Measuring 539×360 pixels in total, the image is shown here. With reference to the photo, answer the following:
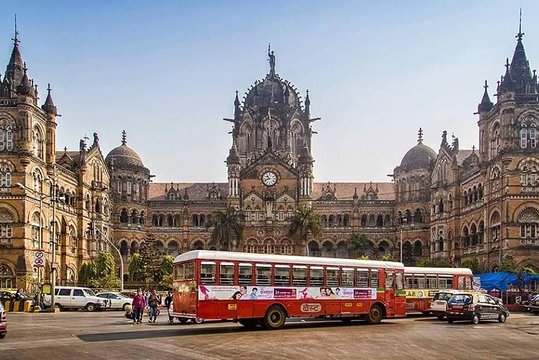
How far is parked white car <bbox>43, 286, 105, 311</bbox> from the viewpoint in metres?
49.0

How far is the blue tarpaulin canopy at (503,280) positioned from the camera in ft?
167

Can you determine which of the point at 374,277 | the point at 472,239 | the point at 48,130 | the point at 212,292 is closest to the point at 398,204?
the point at 472,239

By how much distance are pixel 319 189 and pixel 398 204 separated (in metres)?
12.3

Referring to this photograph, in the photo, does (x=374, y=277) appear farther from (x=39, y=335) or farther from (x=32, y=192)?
(x=32, y=192)

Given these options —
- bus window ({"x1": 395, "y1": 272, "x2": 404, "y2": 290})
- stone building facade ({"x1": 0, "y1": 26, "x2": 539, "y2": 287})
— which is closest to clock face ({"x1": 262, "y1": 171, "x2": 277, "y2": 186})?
stone building facade ({"x1": 0, "y1": 26, "x2": 539, "y2": 287})

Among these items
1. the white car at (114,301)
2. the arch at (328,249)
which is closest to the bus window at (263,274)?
the white car at (114,301)

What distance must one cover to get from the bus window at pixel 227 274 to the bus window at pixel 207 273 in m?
0.42

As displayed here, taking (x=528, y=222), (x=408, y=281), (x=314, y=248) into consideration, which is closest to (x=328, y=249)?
(x=314, y=248)

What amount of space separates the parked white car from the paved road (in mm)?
16388

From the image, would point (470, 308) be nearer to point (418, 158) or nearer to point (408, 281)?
point (408, 281)

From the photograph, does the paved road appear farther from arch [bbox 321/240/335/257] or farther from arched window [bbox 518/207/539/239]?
arch [bbox 321/240/335/257]

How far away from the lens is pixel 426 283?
131ft

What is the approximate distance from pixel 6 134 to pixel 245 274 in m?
41.1

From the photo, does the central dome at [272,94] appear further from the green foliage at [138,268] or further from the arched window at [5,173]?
the arched window at [5,173]
